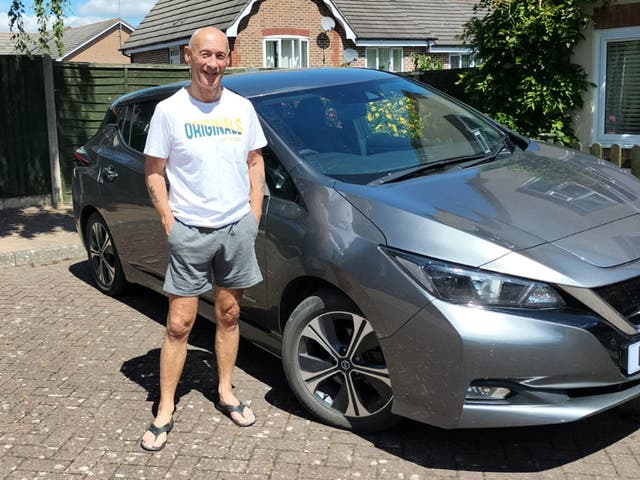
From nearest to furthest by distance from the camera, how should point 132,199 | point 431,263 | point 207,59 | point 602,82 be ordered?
point 431,263 → point 207,59 → point 132,199 → point 602,82

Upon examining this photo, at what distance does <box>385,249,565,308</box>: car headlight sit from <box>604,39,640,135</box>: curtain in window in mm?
7936

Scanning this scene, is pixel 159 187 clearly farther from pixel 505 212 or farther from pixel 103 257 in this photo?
pixel 103 257

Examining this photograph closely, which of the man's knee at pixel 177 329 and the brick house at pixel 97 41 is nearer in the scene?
the man's knee at pixel 177 329

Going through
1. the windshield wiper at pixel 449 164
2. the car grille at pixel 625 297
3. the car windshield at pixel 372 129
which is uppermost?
the car windshield at pixel 372 129

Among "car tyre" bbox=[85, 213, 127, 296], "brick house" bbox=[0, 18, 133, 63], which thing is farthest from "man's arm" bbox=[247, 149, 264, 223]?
"brick house" bbox=[0, 18, 133, 63]

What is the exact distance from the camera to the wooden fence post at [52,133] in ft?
33.4

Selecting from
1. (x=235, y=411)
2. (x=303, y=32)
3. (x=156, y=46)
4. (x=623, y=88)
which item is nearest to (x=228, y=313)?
(x=235, y=411)

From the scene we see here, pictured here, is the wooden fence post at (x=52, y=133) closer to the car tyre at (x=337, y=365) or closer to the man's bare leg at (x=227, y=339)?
the man's bare leg at (x=227, y=339)

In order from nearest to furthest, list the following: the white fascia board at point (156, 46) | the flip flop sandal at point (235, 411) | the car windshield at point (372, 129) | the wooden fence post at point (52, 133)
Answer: the flip flop sandal at point (235, 411) < the car windshield at point (372, 129) < the wooden fence post at point (52, 133) < the white fascia board at point (156, 46)

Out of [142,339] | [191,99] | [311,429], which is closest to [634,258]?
[311,429]

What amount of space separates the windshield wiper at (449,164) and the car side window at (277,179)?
429mm

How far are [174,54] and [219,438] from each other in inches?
959

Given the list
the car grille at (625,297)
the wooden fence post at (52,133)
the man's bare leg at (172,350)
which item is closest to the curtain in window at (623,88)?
the car grille at (625,297)

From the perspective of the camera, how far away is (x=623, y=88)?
32.4 ft
